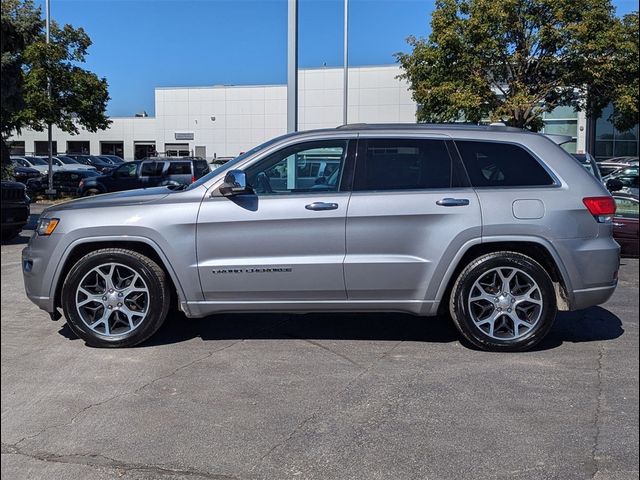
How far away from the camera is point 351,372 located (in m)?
5.09

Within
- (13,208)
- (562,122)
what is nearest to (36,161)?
(13,208)

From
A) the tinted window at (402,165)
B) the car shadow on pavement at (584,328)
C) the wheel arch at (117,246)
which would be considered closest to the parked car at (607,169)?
the car shadow on pavement at (584,328)

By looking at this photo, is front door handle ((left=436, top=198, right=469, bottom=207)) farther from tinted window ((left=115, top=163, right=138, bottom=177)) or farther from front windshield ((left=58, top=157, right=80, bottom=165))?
front windshield ((left=58, top=157, right=80, bottom=165))

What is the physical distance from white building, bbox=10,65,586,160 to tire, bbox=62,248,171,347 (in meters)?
40.5

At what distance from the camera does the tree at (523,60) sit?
2331 centimetres

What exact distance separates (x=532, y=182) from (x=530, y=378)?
5.35 feet

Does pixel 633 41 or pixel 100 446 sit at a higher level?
pixel 633 41

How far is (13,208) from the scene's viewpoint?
1209cm

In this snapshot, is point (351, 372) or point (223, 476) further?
point (351, 372)

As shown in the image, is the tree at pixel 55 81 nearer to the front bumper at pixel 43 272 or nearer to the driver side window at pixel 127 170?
the driver side window at pixel 127 170

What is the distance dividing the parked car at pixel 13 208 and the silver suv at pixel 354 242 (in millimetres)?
6924

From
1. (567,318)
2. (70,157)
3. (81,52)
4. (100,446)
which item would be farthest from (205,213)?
(70,157)

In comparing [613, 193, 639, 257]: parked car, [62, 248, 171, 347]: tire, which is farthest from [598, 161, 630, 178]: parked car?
[62, 248, 171, 347]: tire

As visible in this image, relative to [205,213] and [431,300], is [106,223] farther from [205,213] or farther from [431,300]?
[431,300]
